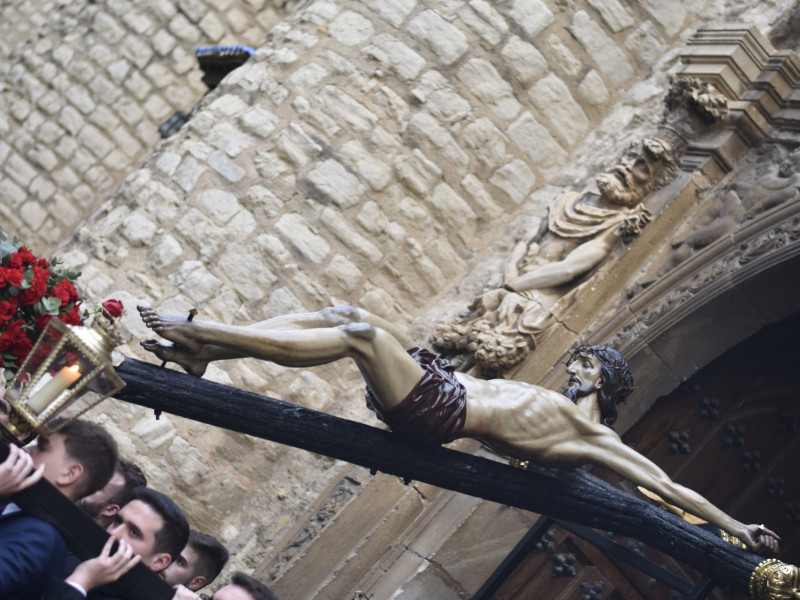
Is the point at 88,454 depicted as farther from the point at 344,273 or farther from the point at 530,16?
the point at 530,16

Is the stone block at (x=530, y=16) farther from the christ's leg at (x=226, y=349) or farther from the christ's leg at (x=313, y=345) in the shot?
the christ's leg at (x=313, y=345)

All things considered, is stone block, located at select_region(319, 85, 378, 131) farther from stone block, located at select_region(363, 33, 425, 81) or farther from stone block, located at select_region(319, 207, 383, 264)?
stone block, located at select_region(319, 207, 383, 264)

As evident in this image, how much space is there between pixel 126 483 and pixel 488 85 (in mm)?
3530

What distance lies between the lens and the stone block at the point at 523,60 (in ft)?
18.9

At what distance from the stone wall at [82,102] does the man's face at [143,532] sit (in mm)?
5646

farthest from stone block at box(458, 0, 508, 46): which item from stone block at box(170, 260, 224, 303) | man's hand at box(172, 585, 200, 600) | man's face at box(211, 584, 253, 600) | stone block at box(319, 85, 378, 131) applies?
man's hand at box(172, 585, 200, 600)

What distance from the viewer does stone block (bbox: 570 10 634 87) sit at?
588cm

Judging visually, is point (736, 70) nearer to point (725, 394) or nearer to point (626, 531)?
point (725, 394)

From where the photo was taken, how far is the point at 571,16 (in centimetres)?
587

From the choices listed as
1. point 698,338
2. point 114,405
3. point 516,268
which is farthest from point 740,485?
point 114,405

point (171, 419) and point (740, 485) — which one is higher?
point (740, 485)

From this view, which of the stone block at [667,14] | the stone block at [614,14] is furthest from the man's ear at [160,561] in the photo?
the stone block at [667,14]

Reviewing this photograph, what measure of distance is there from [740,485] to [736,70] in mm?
2189

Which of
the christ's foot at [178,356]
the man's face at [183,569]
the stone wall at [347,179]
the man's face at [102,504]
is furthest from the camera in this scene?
the stone wall at [347,179]
